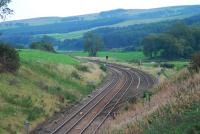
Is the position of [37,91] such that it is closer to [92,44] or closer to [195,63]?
[195,63]

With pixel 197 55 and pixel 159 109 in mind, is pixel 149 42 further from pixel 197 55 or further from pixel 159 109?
pixel 159 109

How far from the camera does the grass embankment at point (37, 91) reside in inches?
1300

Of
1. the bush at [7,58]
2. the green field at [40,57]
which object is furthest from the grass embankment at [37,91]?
the green field at [40,57]

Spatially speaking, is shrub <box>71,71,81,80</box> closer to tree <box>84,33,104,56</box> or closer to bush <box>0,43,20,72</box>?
bush <box>0,43,20,72</box>

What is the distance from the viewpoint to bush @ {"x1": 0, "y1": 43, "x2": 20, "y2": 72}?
141 ft

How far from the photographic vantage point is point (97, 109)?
39.9 m

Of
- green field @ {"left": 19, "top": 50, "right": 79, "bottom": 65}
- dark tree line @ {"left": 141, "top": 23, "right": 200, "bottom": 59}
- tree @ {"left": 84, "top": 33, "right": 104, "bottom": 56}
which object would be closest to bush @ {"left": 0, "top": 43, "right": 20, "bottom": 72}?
green field @ {"left": 19, "top": 50, "right": 79, "bottom": 65}

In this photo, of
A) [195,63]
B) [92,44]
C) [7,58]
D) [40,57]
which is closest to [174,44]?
[92,44]

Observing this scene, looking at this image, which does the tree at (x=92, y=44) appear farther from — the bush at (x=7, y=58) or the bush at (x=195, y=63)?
the bush at (x=195, y=63)

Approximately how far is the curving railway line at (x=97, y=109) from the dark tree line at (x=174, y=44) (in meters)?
55.6

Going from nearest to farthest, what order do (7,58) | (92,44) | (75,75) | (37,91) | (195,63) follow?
(195,63) → (37,91) → (7,58) → (75,75) → (92,44)

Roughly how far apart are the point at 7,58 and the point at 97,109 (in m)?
10.0

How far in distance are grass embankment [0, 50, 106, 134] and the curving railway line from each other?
175 cm

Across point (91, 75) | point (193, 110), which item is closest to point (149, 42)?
point (91, 75)
